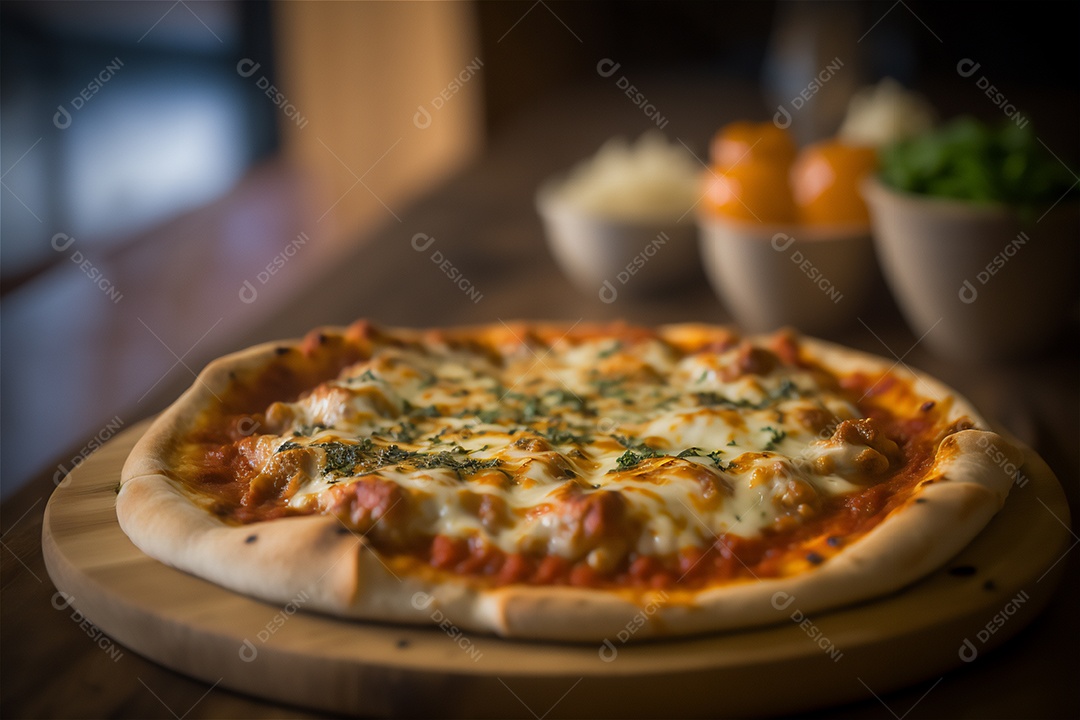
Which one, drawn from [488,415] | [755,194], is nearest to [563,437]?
[488,415]

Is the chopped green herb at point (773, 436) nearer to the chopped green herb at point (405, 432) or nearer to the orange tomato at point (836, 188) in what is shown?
the chopped green herb at point (405, 432)

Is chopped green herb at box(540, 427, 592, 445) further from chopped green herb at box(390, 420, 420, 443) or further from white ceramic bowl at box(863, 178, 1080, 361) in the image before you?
white ceramic bowl at box(863, 178, 1080, 361)

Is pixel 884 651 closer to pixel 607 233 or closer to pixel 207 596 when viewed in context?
pixel 207 596

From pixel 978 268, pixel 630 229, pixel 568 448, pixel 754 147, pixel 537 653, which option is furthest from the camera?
pixel 630 229

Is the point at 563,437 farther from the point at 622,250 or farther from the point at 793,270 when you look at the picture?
the point at 622,250

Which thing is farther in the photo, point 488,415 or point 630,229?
point 630,229

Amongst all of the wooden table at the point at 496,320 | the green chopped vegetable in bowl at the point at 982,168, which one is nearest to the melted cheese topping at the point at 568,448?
the wooden table at the point at 496,320
